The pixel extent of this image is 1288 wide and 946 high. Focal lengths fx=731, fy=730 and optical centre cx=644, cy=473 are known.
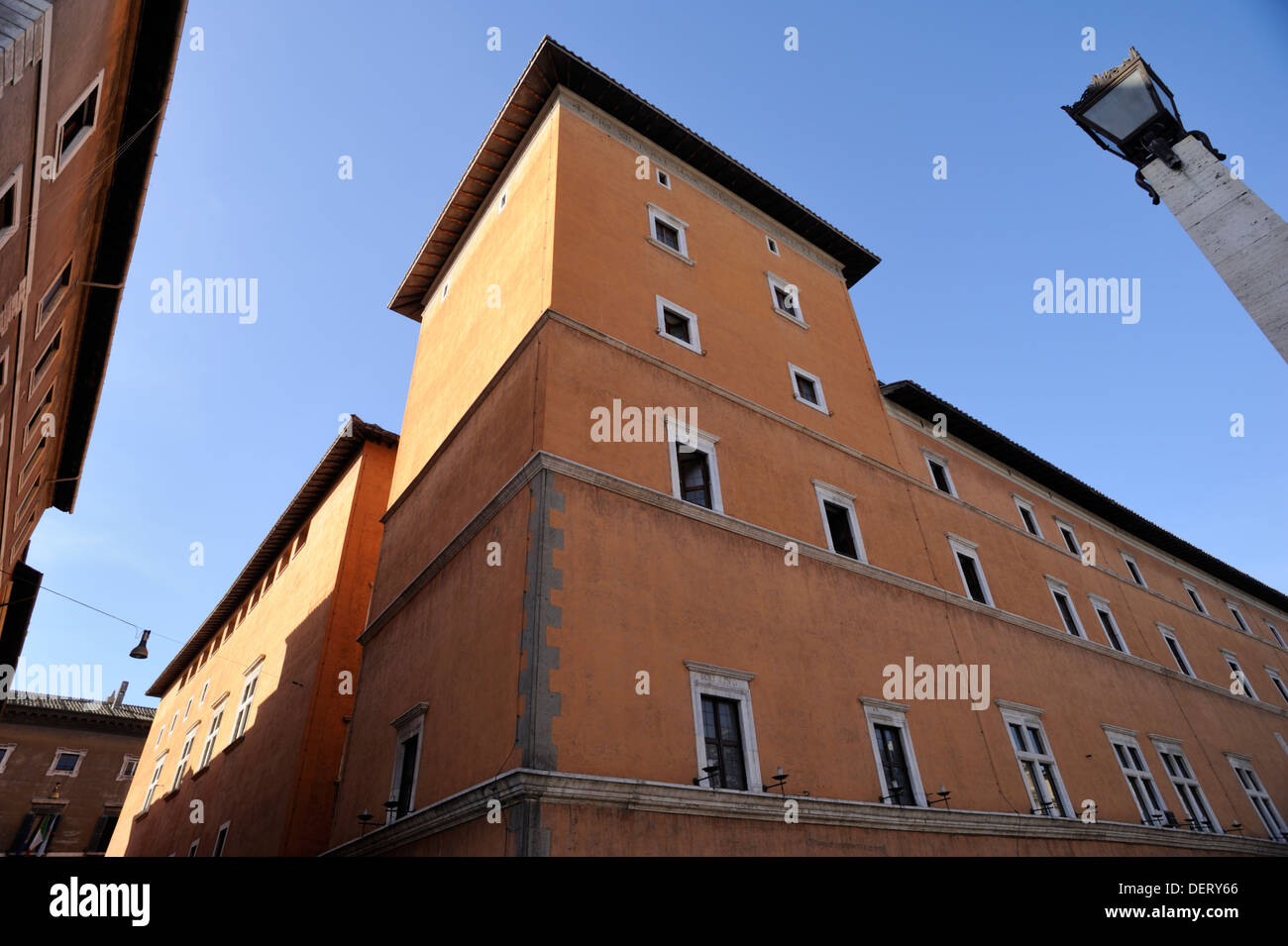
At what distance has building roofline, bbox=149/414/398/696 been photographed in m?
21.2

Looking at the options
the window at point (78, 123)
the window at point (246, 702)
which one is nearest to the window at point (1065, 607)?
the window at point (246, 702)

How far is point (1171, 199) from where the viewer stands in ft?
41.3

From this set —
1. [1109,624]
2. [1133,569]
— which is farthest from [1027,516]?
[1133,569]

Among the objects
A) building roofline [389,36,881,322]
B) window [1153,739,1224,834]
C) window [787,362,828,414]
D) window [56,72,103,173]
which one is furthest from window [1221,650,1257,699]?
window [56,72,103,173]

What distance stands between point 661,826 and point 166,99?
14212 millimetres

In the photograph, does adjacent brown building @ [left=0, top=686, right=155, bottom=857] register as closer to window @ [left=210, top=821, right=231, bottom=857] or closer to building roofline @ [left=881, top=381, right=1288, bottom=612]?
window @ [left=210, top=821, right=231, bottom=857]

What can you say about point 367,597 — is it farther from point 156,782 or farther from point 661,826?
point 156,782

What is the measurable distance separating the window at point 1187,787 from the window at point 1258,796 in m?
3.35

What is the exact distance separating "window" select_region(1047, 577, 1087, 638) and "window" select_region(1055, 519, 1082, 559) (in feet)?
10.6

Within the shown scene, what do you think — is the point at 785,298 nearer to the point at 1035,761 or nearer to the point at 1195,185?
the point at 1195,185

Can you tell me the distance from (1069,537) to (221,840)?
26241 mm

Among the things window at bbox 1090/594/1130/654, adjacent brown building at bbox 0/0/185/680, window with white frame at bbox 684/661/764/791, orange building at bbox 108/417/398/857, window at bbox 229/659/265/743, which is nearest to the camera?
adjacent brown building at bbox 0/0/185/680

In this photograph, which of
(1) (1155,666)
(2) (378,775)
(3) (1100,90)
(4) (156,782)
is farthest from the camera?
(4) (156,782)
